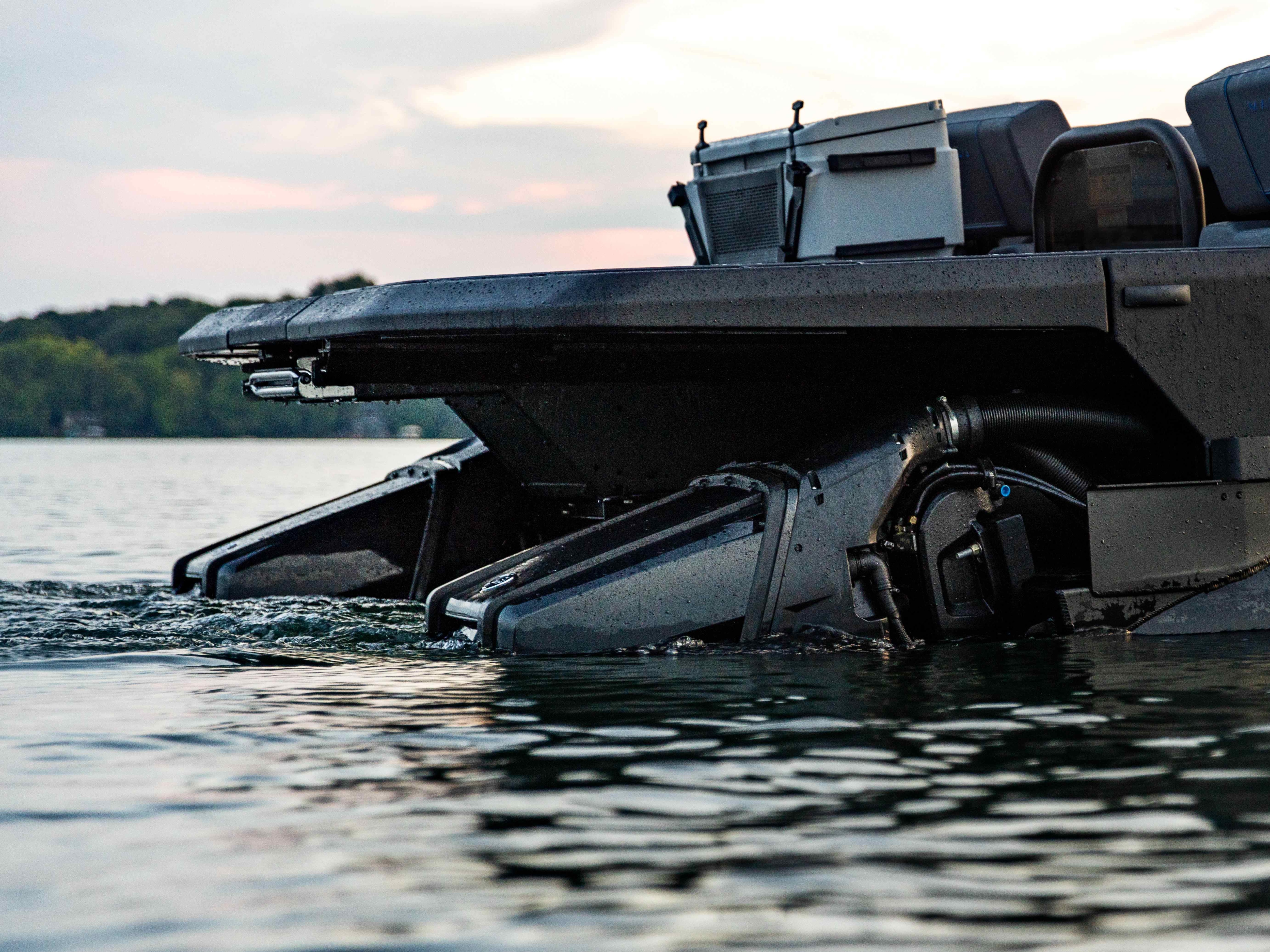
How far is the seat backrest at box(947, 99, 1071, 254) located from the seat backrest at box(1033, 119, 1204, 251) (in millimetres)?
947

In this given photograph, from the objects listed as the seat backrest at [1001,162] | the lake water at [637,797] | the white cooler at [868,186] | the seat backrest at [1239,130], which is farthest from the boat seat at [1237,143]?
the lake water at [637,797]

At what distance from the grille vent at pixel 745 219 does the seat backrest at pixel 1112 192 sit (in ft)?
4.09

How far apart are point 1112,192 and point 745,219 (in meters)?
1.76

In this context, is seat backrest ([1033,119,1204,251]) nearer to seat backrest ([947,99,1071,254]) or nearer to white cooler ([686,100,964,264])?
white cooler ([686,100,964,264])

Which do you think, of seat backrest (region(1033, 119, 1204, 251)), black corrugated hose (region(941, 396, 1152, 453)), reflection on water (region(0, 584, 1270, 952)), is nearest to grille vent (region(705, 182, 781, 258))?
seat backrest (region(1033, 119, 1204, 251))

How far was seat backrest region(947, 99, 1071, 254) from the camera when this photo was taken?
815 cm

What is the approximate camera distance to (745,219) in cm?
793

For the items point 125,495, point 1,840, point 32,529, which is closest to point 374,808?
point 1,840

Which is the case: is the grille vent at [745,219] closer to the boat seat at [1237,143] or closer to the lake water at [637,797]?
the boat seat at [1237,143]

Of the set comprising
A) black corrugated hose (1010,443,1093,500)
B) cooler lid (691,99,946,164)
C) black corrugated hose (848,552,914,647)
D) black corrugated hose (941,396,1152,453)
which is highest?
cooler lid (691,99,946,164)

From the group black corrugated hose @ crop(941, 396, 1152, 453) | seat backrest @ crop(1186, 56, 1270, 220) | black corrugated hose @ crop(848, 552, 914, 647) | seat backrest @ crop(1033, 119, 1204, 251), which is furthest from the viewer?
seat backrest @ crop(1033, 119, 1204, 251)

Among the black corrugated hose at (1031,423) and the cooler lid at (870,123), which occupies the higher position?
the cooler lid at (870,123)

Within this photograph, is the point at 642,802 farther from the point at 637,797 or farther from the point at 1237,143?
the point at 1237,143

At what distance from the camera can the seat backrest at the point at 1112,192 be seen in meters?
6.85
